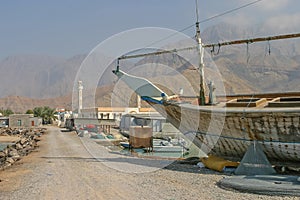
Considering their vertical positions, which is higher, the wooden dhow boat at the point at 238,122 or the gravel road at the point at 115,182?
the wooden dhow boat at the point at 238,122

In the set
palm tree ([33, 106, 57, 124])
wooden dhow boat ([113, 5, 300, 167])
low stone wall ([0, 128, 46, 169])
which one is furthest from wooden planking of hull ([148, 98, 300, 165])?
palm tree ([33, 106, 57, 124])

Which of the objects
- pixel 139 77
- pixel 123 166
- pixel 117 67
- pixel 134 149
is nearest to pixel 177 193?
pixel 123 166

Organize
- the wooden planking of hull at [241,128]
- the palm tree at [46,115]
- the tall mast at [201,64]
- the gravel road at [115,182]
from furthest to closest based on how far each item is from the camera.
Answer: the palm tree at [46,115] → the tall mast at [201,64] → the wooden planking of hull at [241,128] → the gravel road at [115,182]

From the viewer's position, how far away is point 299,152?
538 inches

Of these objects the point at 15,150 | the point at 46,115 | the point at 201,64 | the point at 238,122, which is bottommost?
the point at 15,150

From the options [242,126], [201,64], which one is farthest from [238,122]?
[201,64]

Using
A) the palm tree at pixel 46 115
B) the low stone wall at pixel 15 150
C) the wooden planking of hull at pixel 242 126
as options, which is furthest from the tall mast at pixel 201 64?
the palm tree at pixel 46 115

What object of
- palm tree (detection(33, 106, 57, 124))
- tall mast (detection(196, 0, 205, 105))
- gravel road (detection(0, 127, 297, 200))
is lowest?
gravel road (detection(0, 127, 297, 200))

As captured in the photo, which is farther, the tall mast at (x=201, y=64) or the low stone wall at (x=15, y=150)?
the low stone wall at (x=15, y=150)

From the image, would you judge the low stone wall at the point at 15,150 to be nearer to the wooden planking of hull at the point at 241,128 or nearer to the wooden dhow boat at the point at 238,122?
the wooden dhow boat at the point at 238,122

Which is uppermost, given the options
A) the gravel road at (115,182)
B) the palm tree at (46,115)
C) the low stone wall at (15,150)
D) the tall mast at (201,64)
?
the tall mast at (201,64)

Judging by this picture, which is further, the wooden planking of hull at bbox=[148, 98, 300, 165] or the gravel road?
the wooden planking of hull at bbox=[148, 98, 300, 165]

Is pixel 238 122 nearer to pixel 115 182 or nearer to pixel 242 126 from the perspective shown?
pixel 242 126

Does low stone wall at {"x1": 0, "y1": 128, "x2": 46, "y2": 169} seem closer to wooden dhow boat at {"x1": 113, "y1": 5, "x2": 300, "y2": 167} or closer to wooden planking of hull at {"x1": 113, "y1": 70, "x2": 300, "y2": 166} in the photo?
wooden dhow boat at {"x1": 113, "y1": 5, "x2": 300, "y2": 167}
